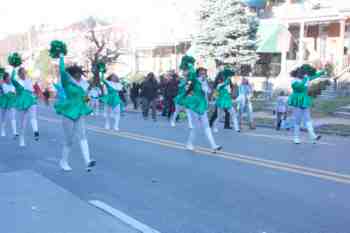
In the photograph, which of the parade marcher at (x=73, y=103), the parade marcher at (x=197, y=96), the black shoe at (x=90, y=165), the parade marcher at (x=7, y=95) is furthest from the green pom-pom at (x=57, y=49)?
the parade marcher at (x=7, y=95)

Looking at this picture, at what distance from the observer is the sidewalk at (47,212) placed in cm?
523

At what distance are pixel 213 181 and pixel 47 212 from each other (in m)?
2.78

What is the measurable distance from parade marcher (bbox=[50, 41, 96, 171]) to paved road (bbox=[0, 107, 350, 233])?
1.87 ft

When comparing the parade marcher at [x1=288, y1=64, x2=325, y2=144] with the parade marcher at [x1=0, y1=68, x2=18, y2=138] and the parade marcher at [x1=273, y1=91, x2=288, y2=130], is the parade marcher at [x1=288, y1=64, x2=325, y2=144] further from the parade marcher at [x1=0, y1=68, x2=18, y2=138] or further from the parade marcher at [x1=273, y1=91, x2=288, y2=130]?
the parade marcher at [x1=0, y1=68, x2=18, y2=138]

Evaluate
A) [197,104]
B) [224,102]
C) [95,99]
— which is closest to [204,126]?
[197,104]

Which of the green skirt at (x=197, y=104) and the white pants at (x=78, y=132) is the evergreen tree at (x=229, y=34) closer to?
the green skirt at (x=197, y=104)

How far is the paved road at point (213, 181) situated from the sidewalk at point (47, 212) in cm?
39

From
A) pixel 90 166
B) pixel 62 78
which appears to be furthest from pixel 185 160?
pixel 62 78

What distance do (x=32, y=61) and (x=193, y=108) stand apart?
52744 mm

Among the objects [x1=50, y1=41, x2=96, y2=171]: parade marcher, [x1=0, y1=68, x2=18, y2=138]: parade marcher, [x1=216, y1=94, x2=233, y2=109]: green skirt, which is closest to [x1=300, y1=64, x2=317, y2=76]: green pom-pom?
[x1=216, y1=94, x2=233, y2=109]: green skirt

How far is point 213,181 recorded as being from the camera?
25.0 feet

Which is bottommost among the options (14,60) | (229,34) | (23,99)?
(23,99)

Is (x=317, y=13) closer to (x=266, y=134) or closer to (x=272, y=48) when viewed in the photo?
(x=272, y=48)

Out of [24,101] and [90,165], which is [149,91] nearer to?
[24,101]
